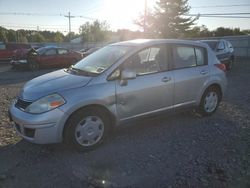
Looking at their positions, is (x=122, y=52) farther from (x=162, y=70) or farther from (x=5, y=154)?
(x=5, y=154)

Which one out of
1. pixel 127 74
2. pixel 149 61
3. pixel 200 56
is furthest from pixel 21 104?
pixel 200 56

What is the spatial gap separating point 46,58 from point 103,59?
12861 millimetres

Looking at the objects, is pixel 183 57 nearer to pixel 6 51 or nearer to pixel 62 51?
pixel 62 51

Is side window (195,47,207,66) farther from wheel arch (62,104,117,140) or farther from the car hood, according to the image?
the car hood

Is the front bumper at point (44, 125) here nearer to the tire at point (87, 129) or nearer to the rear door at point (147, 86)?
the tire at point (87, 129)

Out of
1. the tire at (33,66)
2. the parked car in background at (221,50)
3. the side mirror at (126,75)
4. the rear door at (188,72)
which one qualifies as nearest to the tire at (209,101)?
the rear door at (188,72)

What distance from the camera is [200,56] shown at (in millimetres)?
5488

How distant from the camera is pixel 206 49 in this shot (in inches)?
221

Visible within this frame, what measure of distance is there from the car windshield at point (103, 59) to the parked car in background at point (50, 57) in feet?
39.9

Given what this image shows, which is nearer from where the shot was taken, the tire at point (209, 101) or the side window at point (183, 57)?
the side window at point (183, 57)

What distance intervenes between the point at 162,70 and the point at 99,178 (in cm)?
225

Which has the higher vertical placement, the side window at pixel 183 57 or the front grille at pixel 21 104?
the side window at pixel 183 57

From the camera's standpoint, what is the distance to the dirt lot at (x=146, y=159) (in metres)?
3.42

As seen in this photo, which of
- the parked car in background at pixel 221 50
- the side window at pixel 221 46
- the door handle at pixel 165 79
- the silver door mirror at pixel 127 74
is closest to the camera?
the silver door mirror at pixel 127 74
